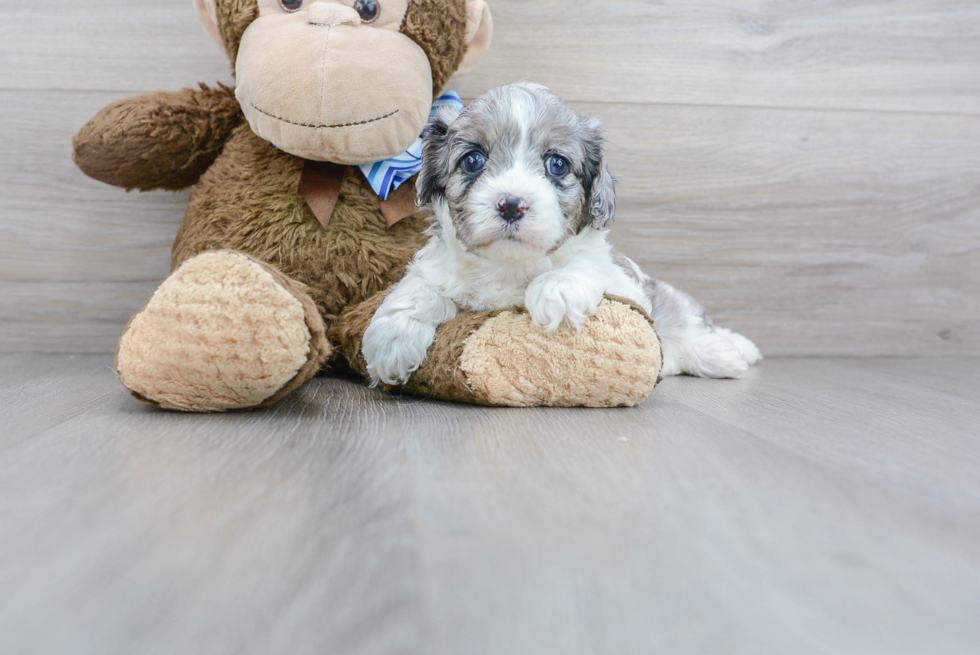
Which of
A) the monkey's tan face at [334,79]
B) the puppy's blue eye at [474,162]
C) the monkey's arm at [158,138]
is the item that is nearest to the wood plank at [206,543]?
the puppy's blue eye at [474,162]

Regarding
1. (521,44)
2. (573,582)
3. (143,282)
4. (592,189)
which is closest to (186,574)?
(573,582)

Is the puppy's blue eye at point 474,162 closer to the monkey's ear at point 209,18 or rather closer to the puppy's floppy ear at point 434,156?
the puppy's floppy ear at point 434,156

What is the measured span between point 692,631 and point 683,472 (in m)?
0.39

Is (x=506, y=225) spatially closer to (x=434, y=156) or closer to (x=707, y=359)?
(x=434, y=156)

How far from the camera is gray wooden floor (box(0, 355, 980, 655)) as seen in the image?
22.9 inches

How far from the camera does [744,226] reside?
7.52 ft

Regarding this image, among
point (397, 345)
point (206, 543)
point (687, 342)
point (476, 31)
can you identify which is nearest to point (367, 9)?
point (476, 31)

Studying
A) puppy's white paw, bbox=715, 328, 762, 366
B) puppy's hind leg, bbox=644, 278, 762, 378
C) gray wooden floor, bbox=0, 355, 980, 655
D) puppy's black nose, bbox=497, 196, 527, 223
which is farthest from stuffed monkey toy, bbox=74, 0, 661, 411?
puppy's white paw, bbox=715, 328, 762, 366

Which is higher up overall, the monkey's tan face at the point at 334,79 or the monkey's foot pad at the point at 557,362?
the monkey's tan face at the point at 334,79

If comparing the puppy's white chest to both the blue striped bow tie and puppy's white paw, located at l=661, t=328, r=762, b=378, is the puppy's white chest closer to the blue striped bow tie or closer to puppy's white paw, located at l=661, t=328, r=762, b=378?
the blue striped bow tie

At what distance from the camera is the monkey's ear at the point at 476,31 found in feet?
5.72

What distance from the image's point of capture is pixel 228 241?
170 centimetres

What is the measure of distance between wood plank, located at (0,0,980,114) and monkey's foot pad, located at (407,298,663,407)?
103cm

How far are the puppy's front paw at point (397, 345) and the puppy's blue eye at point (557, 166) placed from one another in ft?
1.28
